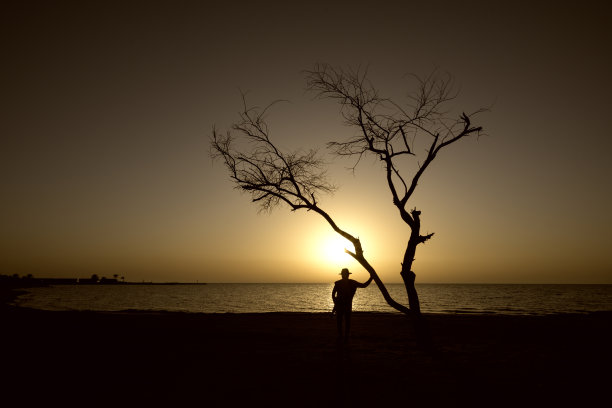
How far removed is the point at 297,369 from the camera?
10.4 m

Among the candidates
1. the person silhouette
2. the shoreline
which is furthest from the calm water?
the person silhouette

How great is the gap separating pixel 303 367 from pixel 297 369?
277 millimetres

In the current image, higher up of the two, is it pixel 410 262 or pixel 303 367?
pixel 410 262

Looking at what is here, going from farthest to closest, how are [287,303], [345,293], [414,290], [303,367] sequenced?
1. [287,303]
2. [345,293]
3. [414,290]
4. [303,367]

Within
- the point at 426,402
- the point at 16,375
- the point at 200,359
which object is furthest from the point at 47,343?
the point at 426,402

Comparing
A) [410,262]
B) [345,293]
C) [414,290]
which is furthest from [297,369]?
[410,262]

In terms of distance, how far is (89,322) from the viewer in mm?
21750

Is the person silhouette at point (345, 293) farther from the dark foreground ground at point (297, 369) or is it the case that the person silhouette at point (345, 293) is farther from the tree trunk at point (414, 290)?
the tree trunk at point (414, 290)

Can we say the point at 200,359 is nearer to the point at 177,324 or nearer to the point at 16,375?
the point at 16,375

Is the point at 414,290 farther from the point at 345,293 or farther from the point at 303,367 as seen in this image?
the point at 303,367

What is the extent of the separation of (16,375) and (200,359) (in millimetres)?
4109

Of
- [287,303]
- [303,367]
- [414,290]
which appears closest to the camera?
[303,367]

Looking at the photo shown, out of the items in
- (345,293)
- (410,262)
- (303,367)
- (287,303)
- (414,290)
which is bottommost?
(287,303)

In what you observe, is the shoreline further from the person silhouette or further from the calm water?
the calm water
